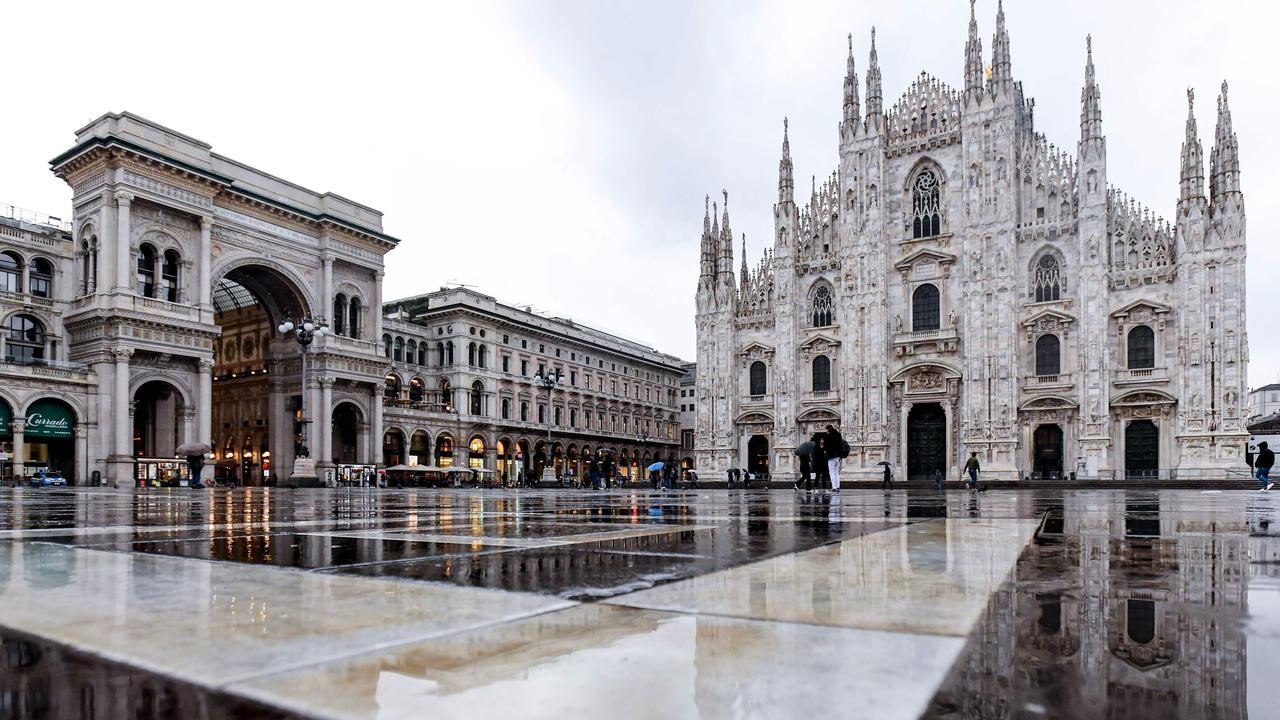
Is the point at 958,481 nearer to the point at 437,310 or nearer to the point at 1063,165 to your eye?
the point at 1063,165

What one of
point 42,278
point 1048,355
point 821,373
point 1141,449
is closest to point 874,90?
point 821,373

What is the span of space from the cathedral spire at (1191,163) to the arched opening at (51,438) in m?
45.0

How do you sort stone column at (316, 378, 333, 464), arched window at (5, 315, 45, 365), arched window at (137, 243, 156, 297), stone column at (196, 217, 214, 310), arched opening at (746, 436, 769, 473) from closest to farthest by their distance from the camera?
→ arched window at (5, 315, 45, 365), arched window at (137, 243, 156, 297), stone column at (196, 217, 214, 310), stone column at (316, 378, 333, 464), arched opening at (746, 436, 769, 473)

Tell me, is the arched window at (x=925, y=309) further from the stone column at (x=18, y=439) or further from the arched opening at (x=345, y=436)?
the stone column at (x=18, y=439)

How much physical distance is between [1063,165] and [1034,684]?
38876mm

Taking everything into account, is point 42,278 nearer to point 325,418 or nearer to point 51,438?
point 51,438

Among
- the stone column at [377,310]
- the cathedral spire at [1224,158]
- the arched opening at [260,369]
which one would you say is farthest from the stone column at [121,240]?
the cathedral spire at [1224,158]

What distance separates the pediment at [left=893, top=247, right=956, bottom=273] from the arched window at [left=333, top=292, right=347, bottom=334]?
28419 millimetres

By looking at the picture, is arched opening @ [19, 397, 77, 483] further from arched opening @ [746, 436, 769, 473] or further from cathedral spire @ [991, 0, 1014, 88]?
cathedral spire @ [991, 0, 1014, 88]

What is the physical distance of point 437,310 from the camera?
53.8 m

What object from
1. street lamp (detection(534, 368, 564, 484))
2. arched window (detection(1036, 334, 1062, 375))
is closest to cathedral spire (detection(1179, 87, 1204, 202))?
arched window (detection(1036, 334, 1062, 375))

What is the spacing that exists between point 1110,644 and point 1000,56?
39.8 meters

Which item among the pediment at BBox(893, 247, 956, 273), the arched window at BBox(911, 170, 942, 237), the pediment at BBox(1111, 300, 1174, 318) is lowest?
the pediment at BBox(1111, 300, 1174, 318)

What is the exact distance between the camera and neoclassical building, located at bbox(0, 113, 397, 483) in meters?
33.0
